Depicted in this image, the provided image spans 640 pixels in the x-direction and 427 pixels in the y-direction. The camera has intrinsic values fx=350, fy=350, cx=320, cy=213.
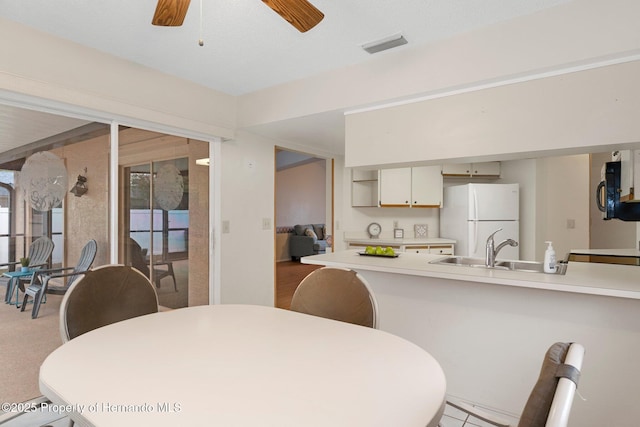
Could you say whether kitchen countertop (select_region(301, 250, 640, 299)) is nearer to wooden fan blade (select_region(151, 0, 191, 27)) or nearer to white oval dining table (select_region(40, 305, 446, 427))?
white oval dining table (select_region(40, 305, 446, 427))

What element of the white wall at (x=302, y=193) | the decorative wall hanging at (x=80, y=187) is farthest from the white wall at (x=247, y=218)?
the white wall at (x=302, y=193)

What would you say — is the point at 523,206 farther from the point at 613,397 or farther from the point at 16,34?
the point at 16,34

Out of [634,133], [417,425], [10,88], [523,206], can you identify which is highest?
[10,88]

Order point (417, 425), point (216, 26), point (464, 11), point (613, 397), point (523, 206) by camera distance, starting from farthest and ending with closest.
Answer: point (523, 206)
point (216, 26)
point (464, 11)
point (613, 397)
point (417, 425)

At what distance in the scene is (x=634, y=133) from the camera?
1779mm

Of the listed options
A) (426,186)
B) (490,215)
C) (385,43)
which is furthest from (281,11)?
(490,215)

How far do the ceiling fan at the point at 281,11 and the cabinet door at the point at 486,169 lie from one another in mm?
3770

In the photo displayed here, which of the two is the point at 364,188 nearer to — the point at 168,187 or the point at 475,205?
the point at 475,205

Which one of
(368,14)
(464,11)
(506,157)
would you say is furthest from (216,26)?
(506,157)

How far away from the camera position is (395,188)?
177 inches

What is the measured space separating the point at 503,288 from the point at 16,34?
3.14 m

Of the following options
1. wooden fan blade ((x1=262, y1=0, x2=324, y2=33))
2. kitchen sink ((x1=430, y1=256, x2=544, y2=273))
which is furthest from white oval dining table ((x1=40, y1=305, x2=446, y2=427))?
kitchen sink ((x1=430, y1=256, x2=544, y2=273))

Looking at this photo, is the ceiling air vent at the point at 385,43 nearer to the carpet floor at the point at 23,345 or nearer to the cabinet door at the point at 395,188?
the cabinet door at the point at 395,188

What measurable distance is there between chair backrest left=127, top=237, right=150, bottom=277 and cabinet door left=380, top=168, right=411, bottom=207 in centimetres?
283
